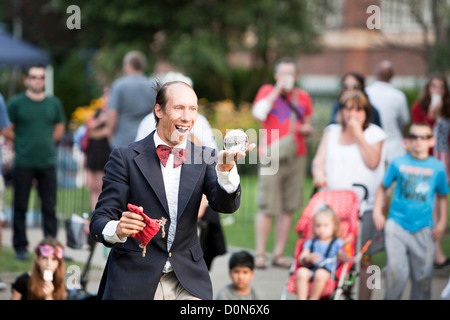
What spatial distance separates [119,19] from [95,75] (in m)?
1.98

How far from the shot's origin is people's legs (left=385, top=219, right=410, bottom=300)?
22.5 feet

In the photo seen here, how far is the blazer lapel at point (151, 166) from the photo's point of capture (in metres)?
4.22

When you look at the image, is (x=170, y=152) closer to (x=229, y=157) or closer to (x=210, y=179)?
(x=210, y=179)

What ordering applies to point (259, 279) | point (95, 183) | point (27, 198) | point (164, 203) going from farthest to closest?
point (95, 183) < point (27, 198) < point (259, 279) < point (164, 203)

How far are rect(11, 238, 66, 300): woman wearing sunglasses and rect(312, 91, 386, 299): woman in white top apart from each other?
90.2 inches

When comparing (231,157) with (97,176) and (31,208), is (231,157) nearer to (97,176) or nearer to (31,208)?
(97,176)

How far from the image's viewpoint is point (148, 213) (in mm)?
4227

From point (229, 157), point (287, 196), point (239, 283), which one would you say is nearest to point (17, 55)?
point (287, 196)

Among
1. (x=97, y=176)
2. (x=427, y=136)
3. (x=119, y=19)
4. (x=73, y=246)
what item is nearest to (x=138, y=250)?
(x=73, y=246)

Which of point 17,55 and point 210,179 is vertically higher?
point 17,55

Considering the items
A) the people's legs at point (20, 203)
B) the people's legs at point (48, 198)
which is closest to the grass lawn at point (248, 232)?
the people's legs at point (48, 198)

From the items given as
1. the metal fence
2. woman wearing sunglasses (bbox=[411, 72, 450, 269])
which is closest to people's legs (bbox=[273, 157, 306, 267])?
woman wearing sunglasses (bbox=[411, 72, 450, 269])

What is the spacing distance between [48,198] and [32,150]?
60 cm

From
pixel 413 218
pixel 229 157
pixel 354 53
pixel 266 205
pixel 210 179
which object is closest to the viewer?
pixel 229 157
